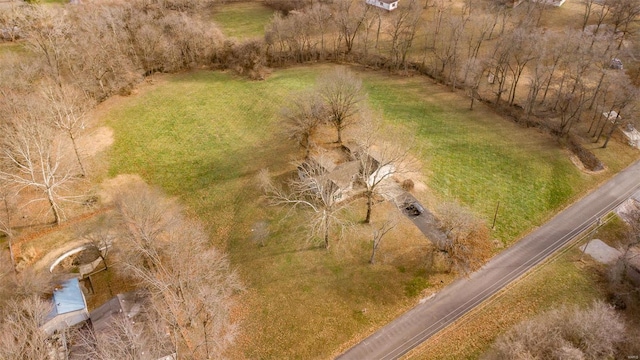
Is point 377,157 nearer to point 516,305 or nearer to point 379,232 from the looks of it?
point 379,232

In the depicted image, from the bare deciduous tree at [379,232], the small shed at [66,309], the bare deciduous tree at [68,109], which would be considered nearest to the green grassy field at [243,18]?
the bare deciduous tree at [68,109]

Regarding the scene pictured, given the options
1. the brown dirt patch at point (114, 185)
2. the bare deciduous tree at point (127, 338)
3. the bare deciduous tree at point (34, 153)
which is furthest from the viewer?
the brown dirt patch at point (114, 185)

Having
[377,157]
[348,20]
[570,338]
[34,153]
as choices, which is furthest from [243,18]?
[570,338]

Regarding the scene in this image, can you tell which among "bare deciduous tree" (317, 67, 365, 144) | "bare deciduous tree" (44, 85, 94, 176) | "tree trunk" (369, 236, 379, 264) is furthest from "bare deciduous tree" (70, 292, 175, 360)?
"bare deciduous tree" (317, 67, 365, 144)

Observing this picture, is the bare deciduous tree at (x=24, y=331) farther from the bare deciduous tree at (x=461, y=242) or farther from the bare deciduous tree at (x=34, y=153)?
the bare deciduous tree at (x=461, y=242)

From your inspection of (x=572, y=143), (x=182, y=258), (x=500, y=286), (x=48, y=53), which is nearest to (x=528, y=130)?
(x=572, y=143)

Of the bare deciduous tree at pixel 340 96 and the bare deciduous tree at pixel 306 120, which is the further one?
the bare deciduous tree at pixel 306 120

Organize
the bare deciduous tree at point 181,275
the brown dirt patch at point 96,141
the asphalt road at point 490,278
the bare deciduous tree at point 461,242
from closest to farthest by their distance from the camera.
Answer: the bare deciduous tree at point 181,275 < the asphalt road at point 490,278 < the bare deciduous tree at point 461,242 < the brown dirt patch at point 96,141
